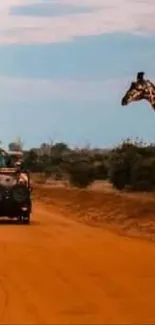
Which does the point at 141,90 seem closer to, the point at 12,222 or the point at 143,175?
the point at 12,222

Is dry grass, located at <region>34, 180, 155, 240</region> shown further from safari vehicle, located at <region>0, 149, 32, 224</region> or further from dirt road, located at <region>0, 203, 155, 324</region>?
dirt road, located at <region>0, 203, 155, 324</region>

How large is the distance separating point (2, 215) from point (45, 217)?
448cm

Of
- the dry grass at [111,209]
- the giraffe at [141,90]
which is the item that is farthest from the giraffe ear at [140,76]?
the dry grass at [111,209]

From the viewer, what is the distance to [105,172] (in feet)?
253

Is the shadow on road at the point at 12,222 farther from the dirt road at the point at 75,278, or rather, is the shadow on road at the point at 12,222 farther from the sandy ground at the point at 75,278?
the dirt road at the point at 75,278

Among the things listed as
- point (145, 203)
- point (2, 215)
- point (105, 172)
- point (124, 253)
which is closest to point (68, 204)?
point (145, 203)

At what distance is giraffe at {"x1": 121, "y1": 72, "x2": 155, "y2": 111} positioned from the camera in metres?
31.1

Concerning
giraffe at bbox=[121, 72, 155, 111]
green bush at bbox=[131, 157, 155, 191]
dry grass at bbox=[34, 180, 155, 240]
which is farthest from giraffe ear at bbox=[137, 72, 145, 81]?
green bush at bbox=[131, 157, 155, 191]

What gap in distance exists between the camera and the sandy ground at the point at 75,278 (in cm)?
1527

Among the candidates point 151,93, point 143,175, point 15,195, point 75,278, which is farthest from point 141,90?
point 143,175

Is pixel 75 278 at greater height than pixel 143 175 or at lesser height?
lesser

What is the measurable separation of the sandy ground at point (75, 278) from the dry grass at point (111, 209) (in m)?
4.58

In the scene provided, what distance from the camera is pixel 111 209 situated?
148 ft

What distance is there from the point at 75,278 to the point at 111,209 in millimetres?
25639
